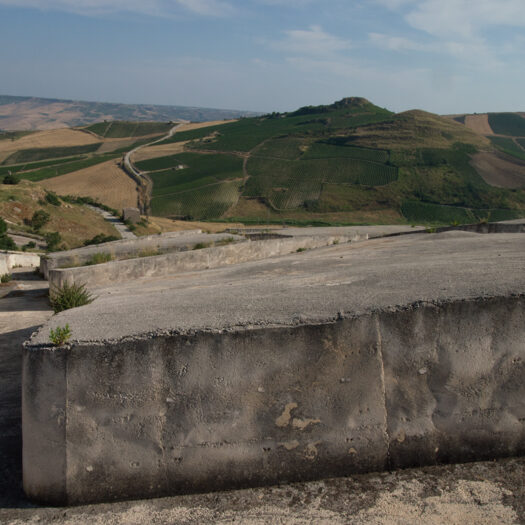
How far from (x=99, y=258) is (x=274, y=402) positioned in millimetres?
8719

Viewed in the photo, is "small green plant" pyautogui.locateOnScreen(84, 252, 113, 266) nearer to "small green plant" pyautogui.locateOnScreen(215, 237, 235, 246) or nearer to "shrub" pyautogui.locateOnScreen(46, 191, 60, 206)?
"small green plant" pyautogui.locateOnScreen(215, 237, 235, 246)

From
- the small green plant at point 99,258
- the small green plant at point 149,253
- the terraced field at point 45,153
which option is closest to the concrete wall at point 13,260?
the small green plant at point 99,258

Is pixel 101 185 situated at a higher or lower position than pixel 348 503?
lower

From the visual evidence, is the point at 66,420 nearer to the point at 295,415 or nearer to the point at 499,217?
the point at 295,415

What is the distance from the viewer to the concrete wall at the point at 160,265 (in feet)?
35.1

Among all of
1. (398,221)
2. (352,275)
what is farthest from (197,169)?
(352,275)

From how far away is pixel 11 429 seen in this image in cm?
511

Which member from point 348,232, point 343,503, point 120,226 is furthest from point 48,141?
point 343,503

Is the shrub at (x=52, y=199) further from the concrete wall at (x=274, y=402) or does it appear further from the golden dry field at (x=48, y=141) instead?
the golden dry field at (x=48, y=141)

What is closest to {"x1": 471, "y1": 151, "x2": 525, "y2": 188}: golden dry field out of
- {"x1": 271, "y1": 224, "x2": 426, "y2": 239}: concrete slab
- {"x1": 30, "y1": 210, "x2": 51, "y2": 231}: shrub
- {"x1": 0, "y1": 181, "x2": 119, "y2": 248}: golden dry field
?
{"x1": 0, "y1": 181, "x2": 119, "y2": 248}: golden dry field

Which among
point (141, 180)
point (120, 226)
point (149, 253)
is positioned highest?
point (149, 253)

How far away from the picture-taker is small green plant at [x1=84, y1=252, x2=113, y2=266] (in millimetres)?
11898

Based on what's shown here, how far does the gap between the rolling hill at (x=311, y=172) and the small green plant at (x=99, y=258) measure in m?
53.6

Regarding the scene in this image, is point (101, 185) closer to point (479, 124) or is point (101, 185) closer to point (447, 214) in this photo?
point (447, 214)
